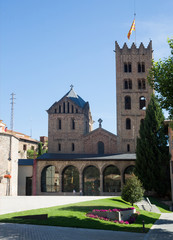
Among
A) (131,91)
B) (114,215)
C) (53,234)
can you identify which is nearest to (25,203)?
(114,215)

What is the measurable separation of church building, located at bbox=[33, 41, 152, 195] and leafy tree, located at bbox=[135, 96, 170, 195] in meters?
3.86

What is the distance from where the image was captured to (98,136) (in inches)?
2039

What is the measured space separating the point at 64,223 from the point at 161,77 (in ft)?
36.3

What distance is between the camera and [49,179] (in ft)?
150

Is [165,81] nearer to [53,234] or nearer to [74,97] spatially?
[53,234]

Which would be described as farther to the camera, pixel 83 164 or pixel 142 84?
pixel 142 84

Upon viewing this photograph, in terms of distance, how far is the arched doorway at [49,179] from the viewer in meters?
45.3

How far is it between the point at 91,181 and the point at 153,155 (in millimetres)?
10409

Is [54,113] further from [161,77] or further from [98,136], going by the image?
[161,77]

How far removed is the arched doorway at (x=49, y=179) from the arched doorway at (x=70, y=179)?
110 centimetres

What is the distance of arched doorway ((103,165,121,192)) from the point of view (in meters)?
44.3

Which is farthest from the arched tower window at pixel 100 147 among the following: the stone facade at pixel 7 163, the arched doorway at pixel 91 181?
the stone facade at pixel 7 163

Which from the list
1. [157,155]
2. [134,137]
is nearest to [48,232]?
[157,155]

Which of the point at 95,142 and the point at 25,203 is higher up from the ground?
the point at 95,142
